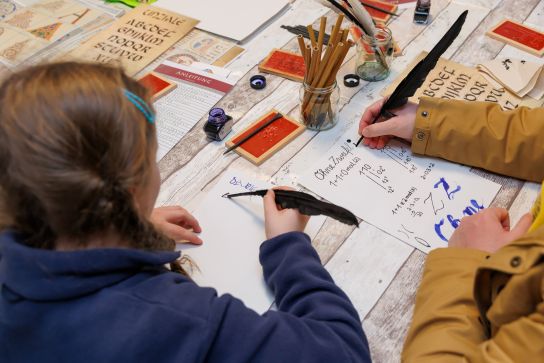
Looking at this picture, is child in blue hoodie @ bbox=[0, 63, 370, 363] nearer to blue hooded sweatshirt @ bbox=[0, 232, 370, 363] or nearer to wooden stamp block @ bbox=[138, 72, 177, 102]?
blue hooded sweatshirt @ bbox=[0, 232, 370, 363]

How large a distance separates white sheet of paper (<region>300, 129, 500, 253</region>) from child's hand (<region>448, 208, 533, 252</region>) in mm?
34

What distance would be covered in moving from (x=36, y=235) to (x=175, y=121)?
54cm

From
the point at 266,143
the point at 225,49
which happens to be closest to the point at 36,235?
the point at 266,143

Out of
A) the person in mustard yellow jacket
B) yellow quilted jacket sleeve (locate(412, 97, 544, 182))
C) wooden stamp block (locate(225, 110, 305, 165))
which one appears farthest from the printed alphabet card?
yellow quilted jacket sleeve (locate(412, 97, 544, 182))

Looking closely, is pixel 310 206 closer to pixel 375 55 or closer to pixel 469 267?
pixel 469 267

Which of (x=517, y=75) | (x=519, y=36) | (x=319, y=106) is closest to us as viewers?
(x=319, y=106)

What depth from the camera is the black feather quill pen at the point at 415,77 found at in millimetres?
971

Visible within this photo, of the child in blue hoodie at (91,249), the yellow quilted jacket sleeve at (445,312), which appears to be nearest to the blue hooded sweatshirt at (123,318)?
the child in blue hoodie at (91,249)

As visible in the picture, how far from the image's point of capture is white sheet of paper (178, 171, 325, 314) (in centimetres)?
77

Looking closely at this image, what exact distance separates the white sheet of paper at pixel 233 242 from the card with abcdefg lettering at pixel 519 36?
0.75 meters

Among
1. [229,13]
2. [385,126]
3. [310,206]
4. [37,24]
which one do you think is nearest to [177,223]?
[310,206]

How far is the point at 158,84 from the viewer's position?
118 centimetres

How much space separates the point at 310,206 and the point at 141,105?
1.08 feet

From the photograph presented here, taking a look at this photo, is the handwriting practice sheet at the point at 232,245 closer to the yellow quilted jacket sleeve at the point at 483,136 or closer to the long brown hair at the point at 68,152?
the long brown hair at the point at 68,152
